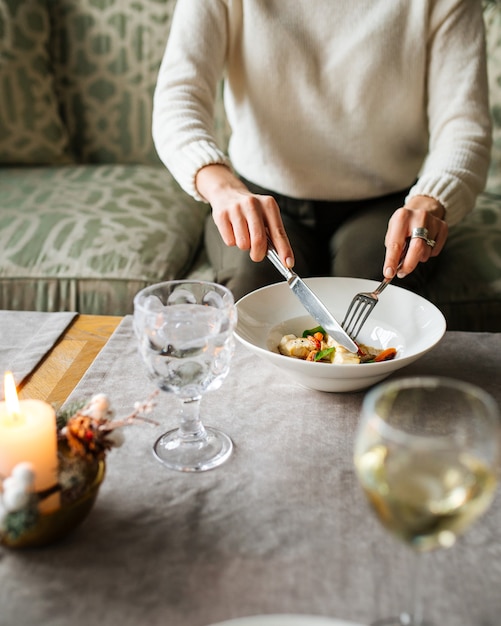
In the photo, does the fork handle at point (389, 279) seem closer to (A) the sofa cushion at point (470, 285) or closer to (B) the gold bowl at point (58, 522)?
(A) the sofa cushion at point (470, 285)

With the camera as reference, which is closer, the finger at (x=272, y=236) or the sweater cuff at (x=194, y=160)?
the finger at (x=272, y=236)

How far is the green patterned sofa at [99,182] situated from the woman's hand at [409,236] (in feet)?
1.21

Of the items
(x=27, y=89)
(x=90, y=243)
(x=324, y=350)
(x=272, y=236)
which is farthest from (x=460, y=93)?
(x=27, y=89)

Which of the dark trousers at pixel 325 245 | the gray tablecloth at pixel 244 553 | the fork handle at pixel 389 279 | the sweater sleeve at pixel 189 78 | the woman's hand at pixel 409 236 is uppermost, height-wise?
the sweater sleeve at pixel 189 78

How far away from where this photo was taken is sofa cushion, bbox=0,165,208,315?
152 cm

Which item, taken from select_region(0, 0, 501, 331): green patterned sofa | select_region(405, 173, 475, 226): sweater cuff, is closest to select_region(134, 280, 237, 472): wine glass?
select_region(405, 173, 475, 226): sweater cuff

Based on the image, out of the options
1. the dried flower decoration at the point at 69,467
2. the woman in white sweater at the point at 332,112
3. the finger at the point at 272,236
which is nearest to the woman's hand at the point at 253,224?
the finger at the point at 272,236

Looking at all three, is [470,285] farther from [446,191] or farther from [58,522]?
[58,522]

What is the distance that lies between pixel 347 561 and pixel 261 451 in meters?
0.19

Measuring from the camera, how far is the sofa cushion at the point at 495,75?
183 cm

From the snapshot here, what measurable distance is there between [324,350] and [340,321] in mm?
140

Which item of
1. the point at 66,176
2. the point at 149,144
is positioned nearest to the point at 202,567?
the point at 66,176

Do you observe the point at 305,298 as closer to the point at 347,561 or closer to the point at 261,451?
the point at 261,451

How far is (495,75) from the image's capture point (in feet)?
6.03
